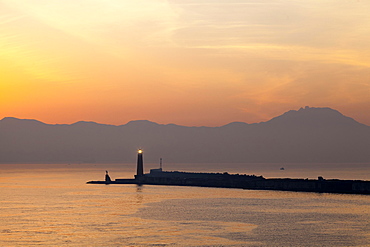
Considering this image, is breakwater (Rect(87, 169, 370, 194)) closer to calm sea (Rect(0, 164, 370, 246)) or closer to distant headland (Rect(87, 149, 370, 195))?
distant headland (Rect(87, 149, 370, 195))

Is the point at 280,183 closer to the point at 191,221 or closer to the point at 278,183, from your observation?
the point at 278,183

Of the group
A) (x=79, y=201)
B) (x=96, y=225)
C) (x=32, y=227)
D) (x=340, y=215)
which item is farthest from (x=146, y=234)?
(x=79, y=201)

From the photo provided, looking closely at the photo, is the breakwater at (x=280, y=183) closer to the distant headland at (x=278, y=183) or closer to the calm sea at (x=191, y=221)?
the distant headland at (x=278, y=183)

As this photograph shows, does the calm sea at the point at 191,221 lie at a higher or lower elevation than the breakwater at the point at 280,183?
lower

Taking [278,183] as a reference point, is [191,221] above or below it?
below

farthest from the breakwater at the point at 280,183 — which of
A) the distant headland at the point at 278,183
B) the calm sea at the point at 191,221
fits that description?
the calm sea at the point at 191,221

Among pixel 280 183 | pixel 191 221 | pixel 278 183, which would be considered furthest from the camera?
pixel 278 183

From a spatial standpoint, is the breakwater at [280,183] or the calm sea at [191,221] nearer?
the calm sea at [191,221]

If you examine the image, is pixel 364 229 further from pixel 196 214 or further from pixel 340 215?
pixel 196 214

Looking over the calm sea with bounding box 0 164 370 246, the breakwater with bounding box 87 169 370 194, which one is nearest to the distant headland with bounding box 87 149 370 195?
the breakwater with bounding box 87 169 370 194

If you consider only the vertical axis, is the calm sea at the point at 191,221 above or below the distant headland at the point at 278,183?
below

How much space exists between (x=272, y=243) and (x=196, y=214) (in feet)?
60.1

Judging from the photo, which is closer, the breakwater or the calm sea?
the calm sea

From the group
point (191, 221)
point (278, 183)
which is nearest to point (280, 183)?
point (278, 183)
